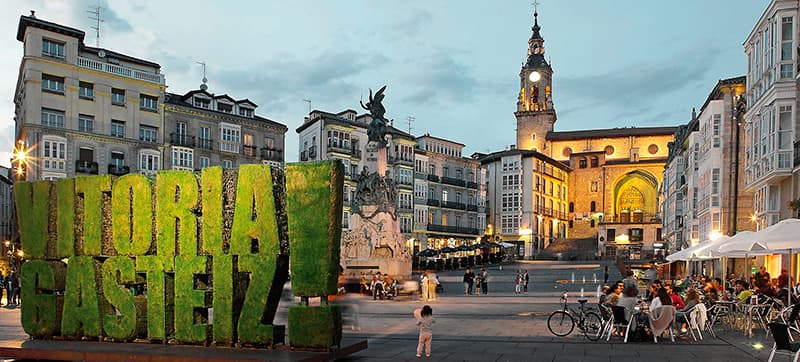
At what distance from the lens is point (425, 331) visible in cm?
1419

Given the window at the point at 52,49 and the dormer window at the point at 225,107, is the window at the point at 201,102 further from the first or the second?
the window at the point at 52,49

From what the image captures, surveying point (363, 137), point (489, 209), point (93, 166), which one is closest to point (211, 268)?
point (93, 166)

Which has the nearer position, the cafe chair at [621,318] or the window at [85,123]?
the cafe chair at [621,318]

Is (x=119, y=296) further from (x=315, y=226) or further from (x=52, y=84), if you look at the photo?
(x=52, y=84)

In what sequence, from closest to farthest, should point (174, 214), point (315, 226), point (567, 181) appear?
point (315, 226) → point (174, 214) → point (567, 181)

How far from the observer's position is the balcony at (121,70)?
186ft

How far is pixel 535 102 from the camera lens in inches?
4510

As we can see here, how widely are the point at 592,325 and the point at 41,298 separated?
13478 mm

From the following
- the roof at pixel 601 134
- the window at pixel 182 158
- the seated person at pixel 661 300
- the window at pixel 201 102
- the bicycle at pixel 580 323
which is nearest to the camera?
the seated person at pixel 661 300

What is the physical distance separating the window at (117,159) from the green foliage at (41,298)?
45.1m

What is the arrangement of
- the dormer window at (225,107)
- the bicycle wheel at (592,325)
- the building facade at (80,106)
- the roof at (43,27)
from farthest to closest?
the dormer window at (225,107)
the building facade at (80,106)
the roof at (43,27)
the bicycle wheel at (592,325)

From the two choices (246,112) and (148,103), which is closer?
(148,103)

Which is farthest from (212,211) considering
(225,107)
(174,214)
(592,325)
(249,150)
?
(225,107)

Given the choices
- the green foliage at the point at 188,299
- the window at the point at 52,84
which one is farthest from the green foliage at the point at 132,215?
the window at the point at 52,84
